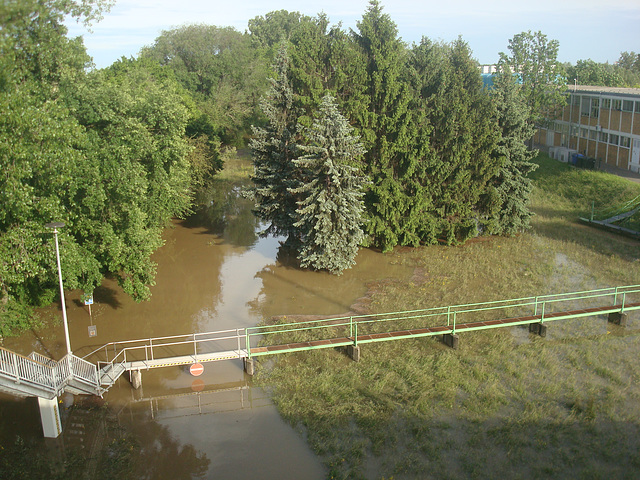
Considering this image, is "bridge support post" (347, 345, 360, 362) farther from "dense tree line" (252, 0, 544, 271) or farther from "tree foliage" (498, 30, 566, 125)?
"tree foliage" (498, 30, 566, 125)

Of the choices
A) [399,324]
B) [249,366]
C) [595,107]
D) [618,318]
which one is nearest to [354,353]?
[399,324]

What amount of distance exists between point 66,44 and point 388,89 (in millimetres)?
15236

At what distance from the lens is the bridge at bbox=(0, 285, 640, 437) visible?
14.0 m

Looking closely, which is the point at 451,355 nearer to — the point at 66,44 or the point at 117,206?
the point at 117,206

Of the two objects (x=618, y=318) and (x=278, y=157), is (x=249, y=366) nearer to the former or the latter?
(x=618, y=318)

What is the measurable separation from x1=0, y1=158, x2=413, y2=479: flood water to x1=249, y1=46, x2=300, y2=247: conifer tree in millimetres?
2350

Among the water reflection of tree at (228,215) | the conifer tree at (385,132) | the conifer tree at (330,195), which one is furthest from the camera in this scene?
the water reflection of tree at (228,215)

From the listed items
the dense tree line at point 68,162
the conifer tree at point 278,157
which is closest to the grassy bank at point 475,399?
the dense tree line at point 68,162

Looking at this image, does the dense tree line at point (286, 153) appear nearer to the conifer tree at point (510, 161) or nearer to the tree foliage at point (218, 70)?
the conifer tree at point (510, 161)

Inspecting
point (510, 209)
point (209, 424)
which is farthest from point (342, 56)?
point (209, 424)

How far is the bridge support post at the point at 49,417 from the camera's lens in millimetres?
14156

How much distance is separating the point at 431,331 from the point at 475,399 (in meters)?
3.60

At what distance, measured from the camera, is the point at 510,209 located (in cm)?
3181

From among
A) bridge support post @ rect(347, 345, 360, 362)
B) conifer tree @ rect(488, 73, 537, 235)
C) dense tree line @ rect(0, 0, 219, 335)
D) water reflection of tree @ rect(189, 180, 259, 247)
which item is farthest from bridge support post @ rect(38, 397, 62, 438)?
conifer tree @ rect(488, 73, 537, 235)
